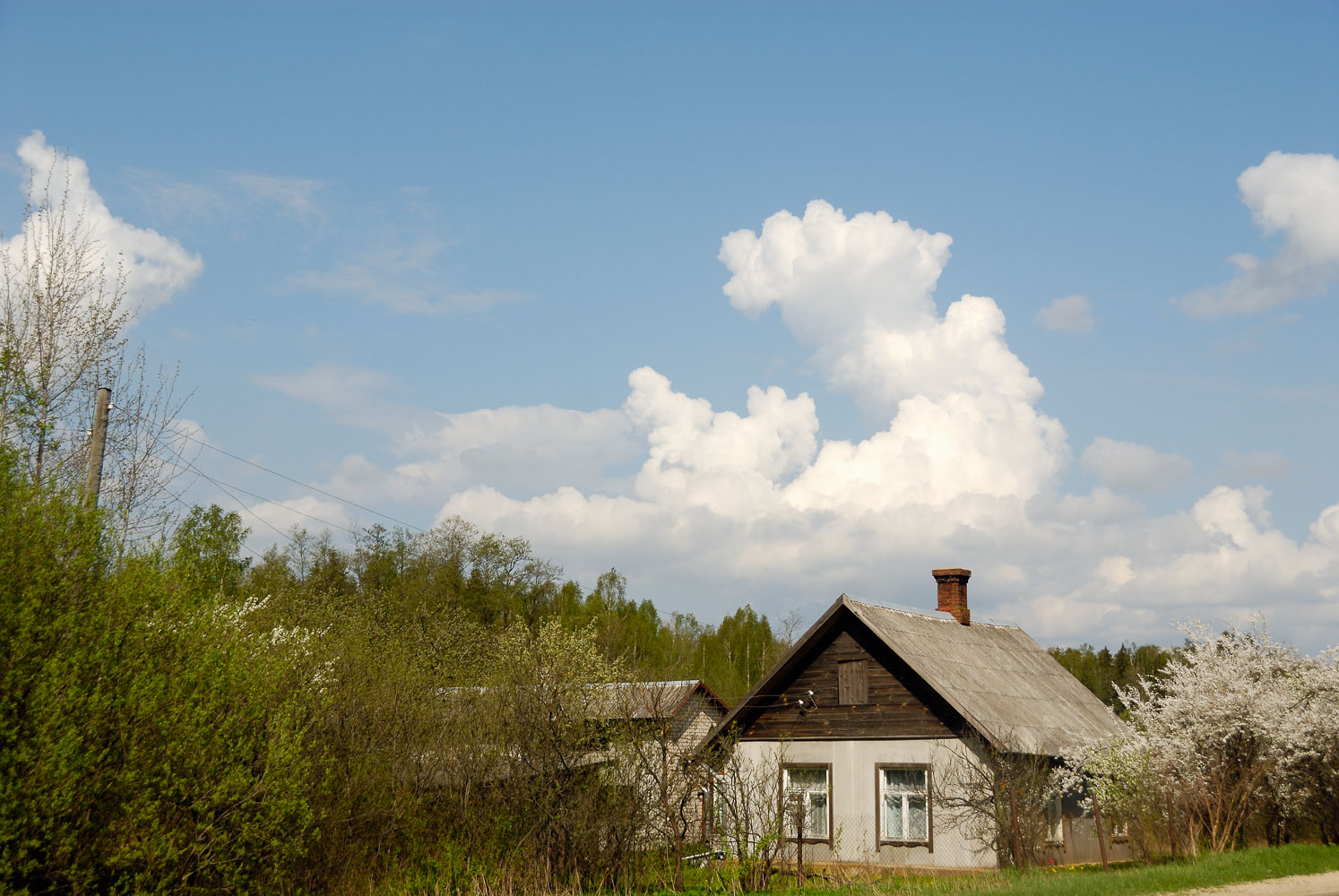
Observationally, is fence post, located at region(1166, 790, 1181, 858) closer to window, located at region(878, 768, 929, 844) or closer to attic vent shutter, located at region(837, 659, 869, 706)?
window, located at region(878, 768, 929, 844)

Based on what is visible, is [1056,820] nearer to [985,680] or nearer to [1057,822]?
[1057,822]

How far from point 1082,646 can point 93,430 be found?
109 m

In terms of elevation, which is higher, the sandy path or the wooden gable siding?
the wooden gable siding

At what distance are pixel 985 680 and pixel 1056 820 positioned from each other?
10.9 feet

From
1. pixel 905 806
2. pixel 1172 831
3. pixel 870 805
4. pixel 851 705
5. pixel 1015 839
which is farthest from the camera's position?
pixel 851 705

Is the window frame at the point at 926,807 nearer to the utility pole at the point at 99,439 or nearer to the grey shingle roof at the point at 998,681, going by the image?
the grey shingle roof at the point at 998,681

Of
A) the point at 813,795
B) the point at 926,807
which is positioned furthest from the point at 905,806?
the point at 813,795

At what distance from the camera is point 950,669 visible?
23.0 meters

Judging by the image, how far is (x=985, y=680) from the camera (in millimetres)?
23875

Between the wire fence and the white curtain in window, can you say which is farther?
the white curtain in window

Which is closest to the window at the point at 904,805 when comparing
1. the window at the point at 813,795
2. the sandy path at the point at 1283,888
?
the window at the point at 813,795

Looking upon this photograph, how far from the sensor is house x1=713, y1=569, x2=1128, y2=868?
20781 millimetres

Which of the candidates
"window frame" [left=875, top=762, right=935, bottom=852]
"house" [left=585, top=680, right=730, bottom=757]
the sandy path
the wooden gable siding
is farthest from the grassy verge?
"house" [left=585, top=680, right=730, bottom=757]

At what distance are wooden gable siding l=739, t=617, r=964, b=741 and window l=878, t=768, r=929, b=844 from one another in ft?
2.68
